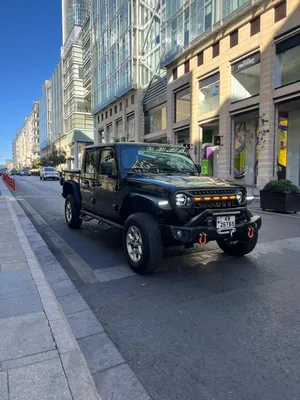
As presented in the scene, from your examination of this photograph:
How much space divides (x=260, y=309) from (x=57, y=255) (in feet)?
12.4

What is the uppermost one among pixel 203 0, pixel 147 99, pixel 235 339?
pixel 203 0

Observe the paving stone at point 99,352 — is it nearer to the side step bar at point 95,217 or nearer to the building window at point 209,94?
the side step bar at point 95,217

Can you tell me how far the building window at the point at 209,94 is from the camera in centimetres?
2427

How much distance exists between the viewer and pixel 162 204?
4535 millimetres

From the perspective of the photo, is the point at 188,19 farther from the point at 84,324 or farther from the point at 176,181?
the point at 84,324

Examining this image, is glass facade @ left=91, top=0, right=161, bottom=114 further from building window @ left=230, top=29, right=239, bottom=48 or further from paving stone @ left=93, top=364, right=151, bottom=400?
paving stone @ left=93, top=364, right=151, bottom=400

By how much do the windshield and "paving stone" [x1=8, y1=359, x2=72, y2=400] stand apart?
3.74 metres

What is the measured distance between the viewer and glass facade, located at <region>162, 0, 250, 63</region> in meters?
22.5

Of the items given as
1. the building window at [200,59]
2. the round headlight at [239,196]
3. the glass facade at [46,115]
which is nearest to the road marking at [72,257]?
the round headlight at [239,196]

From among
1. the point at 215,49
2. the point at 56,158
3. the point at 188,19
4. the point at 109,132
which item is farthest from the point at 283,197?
the point at 56,158

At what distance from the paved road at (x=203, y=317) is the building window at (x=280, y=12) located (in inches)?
686

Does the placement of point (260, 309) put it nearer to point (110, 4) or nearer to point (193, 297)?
point (193, 297)

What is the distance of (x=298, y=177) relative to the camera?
2048cm

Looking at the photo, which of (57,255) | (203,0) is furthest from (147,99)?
(57,255)
